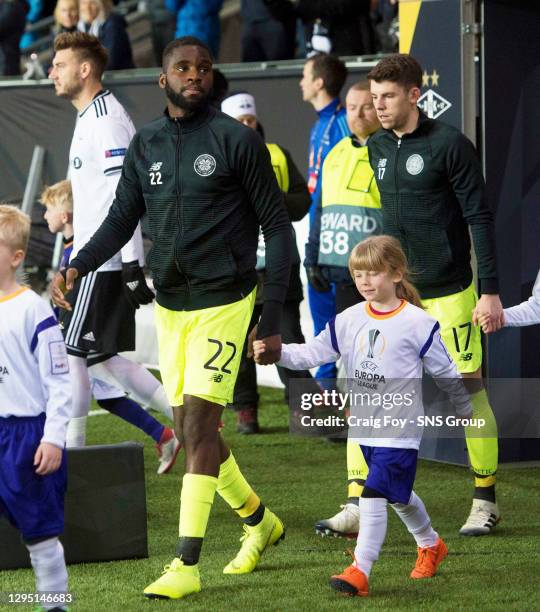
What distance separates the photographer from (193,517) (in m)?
4.53

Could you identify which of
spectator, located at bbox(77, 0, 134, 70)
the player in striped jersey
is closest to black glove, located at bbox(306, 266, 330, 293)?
the player in striped jersey

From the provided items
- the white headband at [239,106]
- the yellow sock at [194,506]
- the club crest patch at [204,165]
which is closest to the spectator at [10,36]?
the white headband at [239,106]

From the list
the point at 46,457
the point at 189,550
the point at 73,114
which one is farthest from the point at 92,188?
the point at 73,114

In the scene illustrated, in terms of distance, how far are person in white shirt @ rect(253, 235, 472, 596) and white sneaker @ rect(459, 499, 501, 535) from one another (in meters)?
0.64

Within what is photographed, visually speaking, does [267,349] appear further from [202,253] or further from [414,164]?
[414,164]

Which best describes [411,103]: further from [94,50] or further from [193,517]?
[193,517]

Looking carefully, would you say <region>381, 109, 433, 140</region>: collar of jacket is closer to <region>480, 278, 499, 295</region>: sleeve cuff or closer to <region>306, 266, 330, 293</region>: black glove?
<region>480, 278, 499, 295</region>: sleeve cuff

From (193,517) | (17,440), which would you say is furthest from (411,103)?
(17,440)

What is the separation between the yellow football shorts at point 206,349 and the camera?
15.0 feet

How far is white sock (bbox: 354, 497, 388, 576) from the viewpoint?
4504 mm

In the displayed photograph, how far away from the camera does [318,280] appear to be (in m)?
7.09

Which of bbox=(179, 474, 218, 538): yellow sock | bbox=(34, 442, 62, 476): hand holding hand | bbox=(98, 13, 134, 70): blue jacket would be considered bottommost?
bbox=(179, 474, 218, 538): yellow sock

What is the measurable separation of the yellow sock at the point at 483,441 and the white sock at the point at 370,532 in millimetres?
1151

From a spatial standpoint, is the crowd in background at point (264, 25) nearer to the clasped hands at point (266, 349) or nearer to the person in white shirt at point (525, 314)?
the person in white shirt at point (525, 314)
